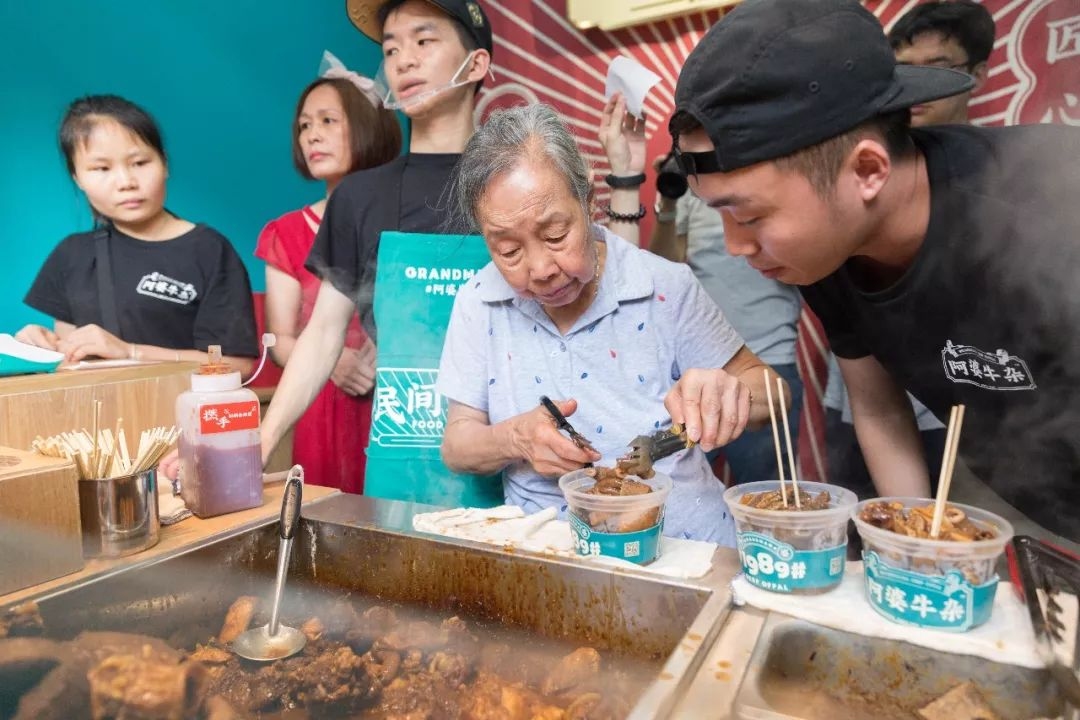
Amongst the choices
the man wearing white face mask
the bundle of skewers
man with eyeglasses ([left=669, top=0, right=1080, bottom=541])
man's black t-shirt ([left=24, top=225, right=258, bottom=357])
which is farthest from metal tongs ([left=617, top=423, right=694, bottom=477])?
man's black t-shirt ([left=24, top=225, right=258, bottom=357])

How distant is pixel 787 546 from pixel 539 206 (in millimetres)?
963

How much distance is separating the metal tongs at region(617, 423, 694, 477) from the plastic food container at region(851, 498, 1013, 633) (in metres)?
0.45

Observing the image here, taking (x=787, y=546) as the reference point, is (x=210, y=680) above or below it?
below

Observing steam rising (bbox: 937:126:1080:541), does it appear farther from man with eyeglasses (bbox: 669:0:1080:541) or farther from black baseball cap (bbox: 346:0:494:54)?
black baseball cap (bbox: 346:0:494:54)

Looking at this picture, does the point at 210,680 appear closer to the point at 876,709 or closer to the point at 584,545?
the point at 584,545

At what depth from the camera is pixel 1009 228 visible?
1.23 meters

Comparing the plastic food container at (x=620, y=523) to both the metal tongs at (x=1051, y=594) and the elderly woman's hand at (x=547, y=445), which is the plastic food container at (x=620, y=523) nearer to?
the elderly woman's hand at (x=547, y=445)

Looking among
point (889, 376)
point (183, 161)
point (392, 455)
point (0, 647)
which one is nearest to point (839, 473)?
point (889, 376)

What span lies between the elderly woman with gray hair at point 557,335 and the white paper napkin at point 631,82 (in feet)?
3.07

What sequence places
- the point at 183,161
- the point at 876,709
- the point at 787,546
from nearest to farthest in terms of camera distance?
the point at 876,709
the point at 787,546
the point at 183,161

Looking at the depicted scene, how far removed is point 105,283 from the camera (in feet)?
9.20

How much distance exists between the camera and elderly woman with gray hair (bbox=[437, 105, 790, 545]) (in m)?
1.67

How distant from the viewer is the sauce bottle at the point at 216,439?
1.50m

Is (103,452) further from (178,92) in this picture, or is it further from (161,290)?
(178,92)
